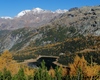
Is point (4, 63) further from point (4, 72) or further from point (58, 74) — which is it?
point (58, 74)

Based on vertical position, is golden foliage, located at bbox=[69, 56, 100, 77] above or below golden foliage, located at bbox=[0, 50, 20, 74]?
below

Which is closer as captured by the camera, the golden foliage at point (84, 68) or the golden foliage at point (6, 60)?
the golden foliage at point (84, 68)

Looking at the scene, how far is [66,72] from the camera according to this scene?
546 ft

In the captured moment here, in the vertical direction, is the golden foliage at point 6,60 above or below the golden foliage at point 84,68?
above

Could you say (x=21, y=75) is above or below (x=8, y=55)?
below

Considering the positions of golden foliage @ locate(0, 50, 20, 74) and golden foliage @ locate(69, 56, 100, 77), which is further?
golden foliage @ locate(0, 50, 20, 74)

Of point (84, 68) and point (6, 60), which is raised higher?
point (6, 60)

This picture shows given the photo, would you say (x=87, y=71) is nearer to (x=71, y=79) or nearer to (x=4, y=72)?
(x=71, y=79)

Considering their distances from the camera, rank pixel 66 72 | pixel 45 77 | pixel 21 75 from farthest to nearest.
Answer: pixel 66 72, pixel 45 77, pixel 21 75

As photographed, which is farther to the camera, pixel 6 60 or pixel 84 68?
pixel 6 60

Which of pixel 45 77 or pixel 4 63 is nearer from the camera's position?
pixel 45 77

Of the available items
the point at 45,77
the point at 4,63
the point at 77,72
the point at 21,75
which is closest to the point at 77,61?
the point at 77,72

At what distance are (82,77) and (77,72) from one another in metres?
7.40

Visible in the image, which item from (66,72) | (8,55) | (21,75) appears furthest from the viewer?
(66,72)
